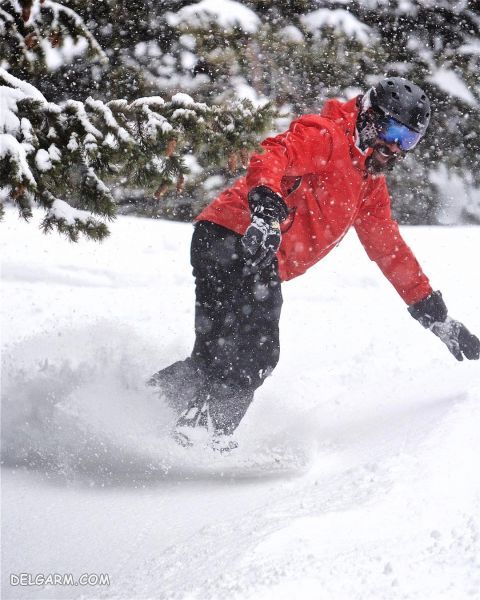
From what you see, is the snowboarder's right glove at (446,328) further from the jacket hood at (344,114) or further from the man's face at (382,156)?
the jacket hood at (344,114)

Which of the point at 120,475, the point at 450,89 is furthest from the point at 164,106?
the point at 450,89

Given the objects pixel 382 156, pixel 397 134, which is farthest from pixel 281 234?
pixel 397 134

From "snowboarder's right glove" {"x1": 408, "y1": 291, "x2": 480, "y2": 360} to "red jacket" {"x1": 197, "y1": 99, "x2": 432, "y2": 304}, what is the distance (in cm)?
59

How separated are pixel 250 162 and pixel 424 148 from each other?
8784mm

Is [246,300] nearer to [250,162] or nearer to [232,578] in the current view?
[250,162]

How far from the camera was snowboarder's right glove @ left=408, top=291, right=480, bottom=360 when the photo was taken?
4148 millimetres

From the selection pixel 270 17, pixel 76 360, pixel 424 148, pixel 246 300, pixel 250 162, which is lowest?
pixel 424 148

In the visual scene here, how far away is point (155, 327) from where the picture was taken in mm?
6281

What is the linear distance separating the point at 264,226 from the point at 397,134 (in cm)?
93

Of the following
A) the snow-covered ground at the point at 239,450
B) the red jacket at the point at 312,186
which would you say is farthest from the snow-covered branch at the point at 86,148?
the snow-covered ground at the point at 239,450

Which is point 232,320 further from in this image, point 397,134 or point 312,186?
point 397,134

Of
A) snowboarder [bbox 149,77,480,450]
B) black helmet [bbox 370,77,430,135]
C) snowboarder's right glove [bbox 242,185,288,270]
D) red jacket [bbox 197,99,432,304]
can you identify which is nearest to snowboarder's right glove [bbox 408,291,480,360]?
red jacket [bbox 197,99,432,304]

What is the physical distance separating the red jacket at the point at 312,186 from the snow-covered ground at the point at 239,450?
1.09 metres

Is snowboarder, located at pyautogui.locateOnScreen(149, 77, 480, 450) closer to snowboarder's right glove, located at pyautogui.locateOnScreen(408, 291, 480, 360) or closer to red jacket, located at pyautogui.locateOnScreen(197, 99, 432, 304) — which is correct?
red jacket, located at pyautogui.locateOnScreen(197, 99, 432, 304)
